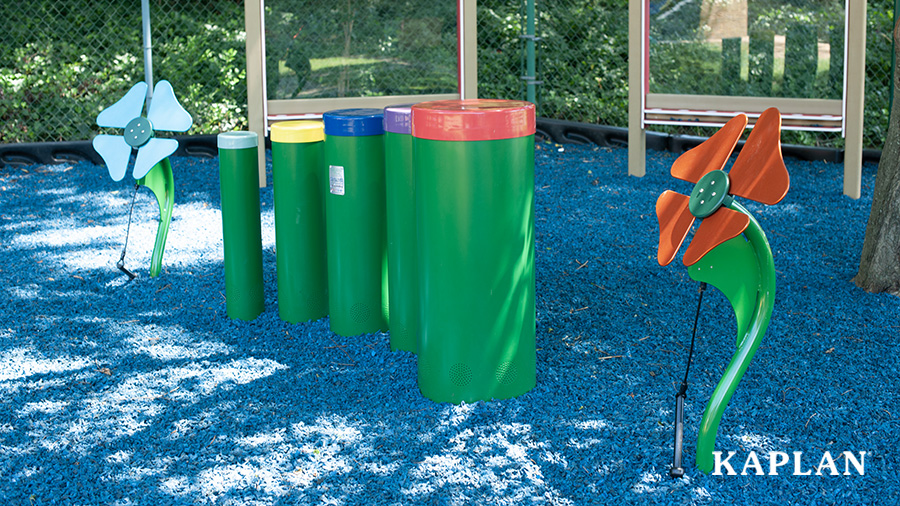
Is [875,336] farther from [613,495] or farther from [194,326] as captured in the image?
[194,326]

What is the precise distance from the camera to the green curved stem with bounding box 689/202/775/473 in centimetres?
266

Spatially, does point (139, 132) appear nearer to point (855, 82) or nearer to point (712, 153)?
point (712, 153)

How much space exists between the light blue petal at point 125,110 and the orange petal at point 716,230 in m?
3.48

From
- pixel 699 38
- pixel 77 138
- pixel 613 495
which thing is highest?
pixel 699 38

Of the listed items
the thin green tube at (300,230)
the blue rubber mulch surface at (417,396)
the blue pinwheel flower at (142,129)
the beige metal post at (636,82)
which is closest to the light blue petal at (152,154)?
the blue pinwheel flower at (142,129)

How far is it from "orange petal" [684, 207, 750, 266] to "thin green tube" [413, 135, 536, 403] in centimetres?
77

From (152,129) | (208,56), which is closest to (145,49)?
(208,56)

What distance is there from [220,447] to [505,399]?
110 cm

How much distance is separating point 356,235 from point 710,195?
1738mm

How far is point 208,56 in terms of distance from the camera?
8.98m

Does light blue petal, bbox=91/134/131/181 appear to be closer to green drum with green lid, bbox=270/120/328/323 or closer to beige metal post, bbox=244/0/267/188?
green drum with green lid, bbox=270/120/328/323

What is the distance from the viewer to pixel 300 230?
416 cm

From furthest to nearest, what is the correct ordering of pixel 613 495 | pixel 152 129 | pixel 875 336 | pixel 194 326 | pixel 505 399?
pixel 152 129 → pixel 194 326 → pixel 875 336 → pixel 505 399 → pixel 613 495

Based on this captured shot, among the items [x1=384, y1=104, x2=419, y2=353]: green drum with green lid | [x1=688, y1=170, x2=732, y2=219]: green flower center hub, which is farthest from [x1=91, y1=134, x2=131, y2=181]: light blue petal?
[x1=688, y1=170, x2=732, y2=219]: green flower center hub
